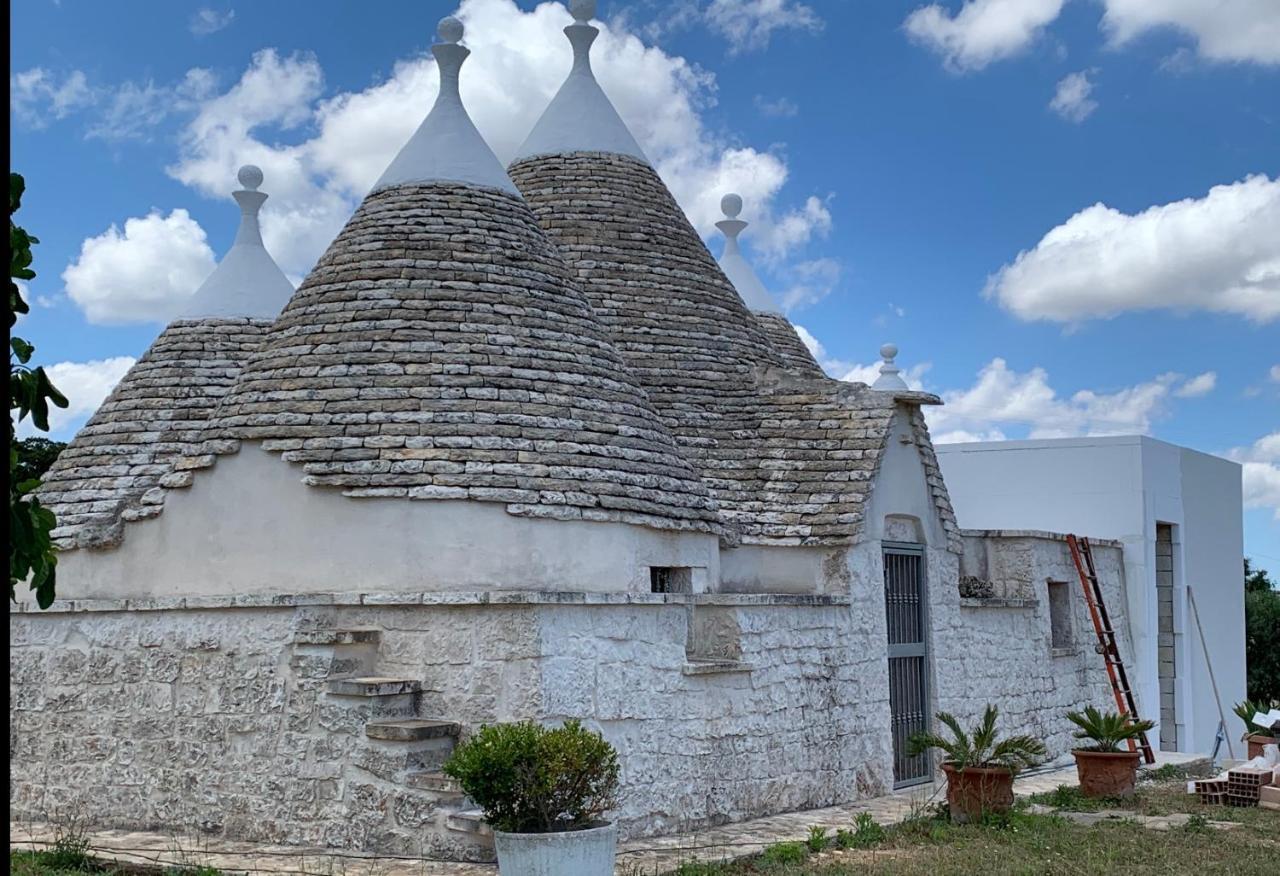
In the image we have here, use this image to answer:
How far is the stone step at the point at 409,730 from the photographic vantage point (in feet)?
29.0

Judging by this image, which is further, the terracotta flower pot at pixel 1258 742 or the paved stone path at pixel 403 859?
the terracotta flower pot at pixel 1258 742

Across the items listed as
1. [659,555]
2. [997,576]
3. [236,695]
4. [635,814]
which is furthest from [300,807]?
[997,576]

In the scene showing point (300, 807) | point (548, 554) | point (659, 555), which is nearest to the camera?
point (300, 807)

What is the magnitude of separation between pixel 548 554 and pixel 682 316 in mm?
4744

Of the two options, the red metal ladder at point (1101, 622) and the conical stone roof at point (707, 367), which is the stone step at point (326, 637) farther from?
the red metal ladder at point (1101, 622)

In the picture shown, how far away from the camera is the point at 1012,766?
33.8 feet

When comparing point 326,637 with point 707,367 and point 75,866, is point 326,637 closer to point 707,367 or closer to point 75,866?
point 75,866

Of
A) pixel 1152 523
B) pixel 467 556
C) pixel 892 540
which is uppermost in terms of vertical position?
pixel 1152 523

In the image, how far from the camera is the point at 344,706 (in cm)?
912

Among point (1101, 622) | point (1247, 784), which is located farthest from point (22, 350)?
point (1101, 622)

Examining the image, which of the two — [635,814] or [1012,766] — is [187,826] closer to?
[635,814]

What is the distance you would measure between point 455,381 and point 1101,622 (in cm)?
1002

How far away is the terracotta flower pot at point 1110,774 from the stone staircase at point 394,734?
6119mm

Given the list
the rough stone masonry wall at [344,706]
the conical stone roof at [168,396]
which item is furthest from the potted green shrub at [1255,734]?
the conical stone roof at [168,396]
